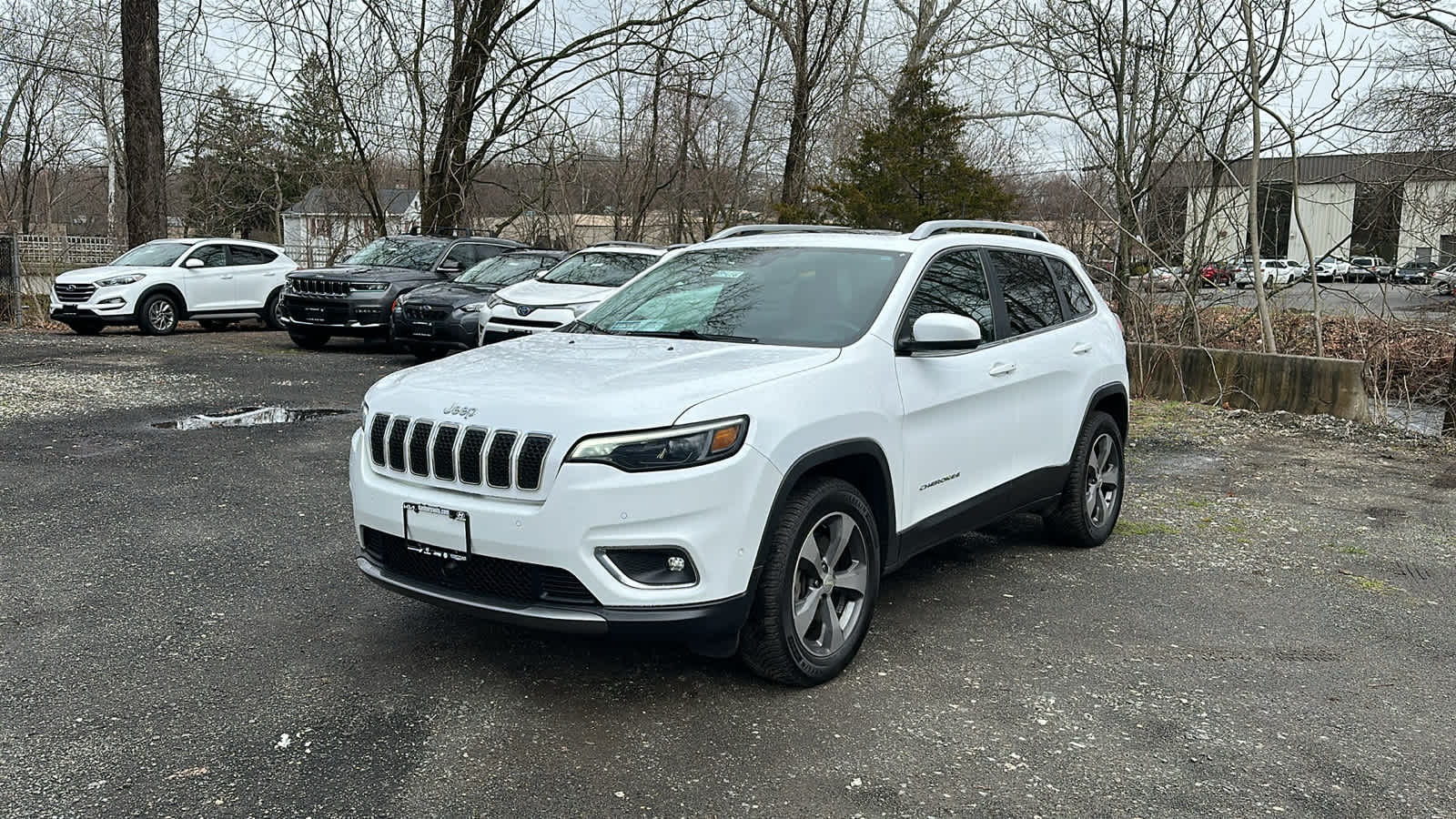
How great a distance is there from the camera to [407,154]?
941 inches

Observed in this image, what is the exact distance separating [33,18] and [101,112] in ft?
16.3

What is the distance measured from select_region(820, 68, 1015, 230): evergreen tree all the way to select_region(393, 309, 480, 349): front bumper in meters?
7.56

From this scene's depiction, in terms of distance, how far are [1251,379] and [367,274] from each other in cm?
1126

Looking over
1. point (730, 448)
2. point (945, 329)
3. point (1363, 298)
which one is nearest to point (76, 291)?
point (945, 329)

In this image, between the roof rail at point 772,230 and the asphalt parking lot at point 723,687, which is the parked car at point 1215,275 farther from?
the roof rail at point 772,230

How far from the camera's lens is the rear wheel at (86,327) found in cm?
1731

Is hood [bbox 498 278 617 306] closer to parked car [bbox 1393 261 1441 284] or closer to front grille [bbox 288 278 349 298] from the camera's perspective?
front grille [bbox 288 278 349 298]

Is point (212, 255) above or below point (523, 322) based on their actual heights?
above

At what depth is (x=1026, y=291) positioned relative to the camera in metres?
5.91

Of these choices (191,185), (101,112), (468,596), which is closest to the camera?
(468,596)

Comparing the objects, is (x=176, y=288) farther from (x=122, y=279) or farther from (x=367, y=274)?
(x=367, y=274)

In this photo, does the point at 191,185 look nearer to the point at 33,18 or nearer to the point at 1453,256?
the point at 33,18

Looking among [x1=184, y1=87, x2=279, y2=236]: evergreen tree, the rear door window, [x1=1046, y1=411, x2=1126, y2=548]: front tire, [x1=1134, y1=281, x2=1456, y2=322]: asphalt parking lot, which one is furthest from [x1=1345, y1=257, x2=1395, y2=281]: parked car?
[x1=184, y1=87, x2=279, y2=236]: evergreen tree

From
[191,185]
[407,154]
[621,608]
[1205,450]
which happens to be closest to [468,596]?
[621,608]
